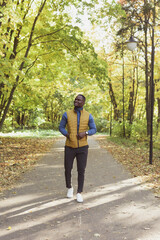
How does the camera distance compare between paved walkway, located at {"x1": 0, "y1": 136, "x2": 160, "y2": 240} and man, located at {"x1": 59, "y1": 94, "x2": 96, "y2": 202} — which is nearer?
paved walkway, located at {"x1": 0, "y1": 136, "x2": 160, "y2": 240}

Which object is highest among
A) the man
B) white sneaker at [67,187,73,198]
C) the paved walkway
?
the man

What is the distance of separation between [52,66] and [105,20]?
190 inches

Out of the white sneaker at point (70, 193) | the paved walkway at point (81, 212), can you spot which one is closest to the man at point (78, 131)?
the white sneaker at point (70, 193)

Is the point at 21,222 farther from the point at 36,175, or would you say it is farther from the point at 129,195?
the point at 36,175

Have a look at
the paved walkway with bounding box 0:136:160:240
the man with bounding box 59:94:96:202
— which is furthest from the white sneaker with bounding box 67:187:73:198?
the man with bounding box 59:94:96:202

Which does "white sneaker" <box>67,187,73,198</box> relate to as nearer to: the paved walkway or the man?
the paved walkway

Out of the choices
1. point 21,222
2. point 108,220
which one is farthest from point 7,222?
point 108,220

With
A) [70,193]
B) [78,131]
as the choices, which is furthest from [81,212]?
[78,131]

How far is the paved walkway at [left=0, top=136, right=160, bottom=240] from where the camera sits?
12.9 ft

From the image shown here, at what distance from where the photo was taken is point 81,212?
15.8 ft

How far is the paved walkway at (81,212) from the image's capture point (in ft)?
12.9

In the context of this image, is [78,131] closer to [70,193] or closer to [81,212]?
[70,193]

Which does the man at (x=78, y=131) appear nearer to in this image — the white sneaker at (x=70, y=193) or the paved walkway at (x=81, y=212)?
the white sneaker at (x=70, y=193)

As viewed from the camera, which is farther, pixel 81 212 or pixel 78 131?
pixel 78 131
